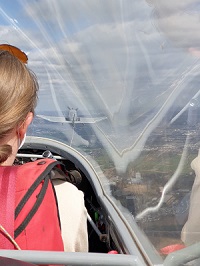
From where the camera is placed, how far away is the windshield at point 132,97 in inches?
59.0

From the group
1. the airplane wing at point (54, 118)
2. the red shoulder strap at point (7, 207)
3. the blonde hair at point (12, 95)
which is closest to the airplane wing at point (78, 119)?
the airplane wing at point (54, 118)

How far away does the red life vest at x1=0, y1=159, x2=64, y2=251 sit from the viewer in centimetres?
124

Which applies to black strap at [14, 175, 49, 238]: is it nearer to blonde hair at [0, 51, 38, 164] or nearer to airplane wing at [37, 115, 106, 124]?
blonde hair at [0, 51, 38, 164]

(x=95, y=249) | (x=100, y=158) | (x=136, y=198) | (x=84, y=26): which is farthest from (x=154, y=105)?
(x=84, y=26)

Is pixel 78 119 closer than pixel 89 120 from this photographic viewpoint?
No

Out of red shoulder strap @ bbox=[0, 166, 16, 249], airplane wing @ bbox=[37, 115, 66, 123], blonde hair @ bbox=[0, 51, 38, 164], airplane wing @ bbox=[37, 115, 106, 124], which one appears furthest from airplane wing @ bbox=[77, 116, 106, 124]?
red shoulder strap @ bbox=[0, 166, 16, 249]

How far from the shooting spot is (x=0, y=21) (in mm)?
4316

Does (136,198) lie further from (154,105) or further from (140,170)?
(154,105)

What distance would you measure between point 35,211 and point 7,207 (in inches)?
3.7

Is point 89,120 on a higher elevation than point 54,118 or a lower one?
lower

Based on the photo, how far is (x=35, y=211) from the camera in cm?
127

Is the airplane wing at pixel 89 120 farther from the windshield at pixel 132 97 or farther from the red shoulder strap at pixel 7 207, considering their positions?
the red shoulder strap at pixel 7 207

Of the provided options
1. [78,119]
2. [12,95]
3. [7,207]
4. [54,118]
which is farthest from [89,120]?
[7,207]

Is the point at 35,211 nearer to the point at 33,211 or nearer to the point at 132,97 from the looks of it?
the point at 33,211
